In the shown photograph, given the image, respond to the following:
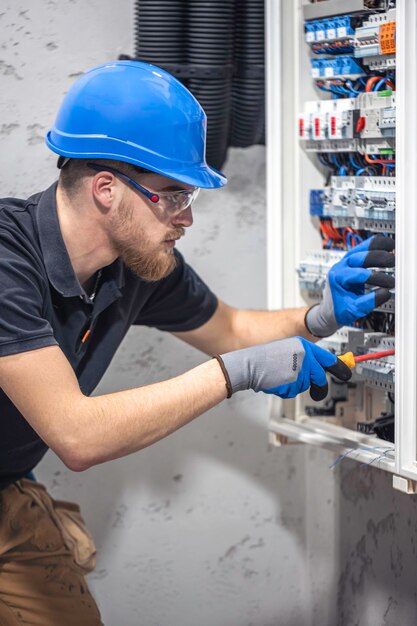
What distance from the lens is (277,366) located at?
4.96 feet

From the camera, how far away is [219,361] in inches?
59.5

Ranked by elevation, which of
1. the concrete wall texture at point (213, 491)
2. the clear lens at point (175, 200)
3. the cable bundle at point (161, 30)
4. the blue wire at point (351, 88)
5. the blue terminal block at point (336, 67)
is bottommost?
the concrete wall texture at point (213, 491)

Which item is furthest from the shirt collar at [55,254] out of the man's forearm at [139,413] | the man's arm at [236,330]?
the man's arm at [236,330]

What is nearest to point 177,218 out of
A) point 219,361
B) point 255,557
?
point 219,361

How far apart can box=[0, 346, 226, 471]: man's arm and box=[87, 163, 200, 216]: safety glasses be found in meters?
0.32

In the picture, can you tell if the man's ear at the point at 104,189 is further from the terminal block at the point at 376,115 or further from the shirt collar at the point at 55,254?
the terminal block at the point at 376,115

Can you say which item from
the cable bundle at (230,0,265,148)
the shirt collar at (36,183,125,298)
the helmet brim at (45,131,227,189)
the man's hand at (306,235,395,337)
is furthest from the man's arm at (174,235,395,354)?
the cable bundle at (230,0,265,148)

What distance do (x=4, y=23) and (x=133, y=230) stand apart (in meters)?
0.73

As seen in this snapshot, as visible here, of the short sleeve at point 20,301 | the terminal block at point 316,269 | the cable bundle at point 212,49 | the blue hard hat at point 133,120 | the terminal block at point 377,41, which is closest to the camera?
the short sleeve at point 20,301

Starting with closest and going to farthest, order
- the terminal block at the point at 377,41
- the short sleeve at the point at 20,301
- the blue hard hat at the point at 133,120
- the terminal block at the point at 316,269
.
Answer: the short sleeve at the point at 20,301
the blue hard hat at the point at 133,120
the terminal block at the point at 377,41
the terminal block at the point at 316,269

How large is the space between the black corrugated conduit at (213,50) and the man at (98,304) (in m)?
0.48

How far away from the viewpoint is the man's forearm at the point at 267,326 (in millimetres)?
1858

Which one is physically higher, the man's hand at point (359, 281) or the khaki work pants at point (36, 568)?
the man's hand at point (359, 281)

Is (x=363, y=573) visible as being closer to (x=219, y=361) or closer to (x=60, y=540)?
(x=60, y=540)
